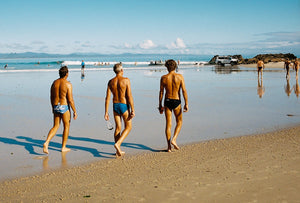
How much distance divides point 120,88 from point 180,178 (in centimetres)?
224

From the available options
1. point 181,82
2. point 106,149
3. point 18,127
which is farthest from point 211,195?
point 18,127

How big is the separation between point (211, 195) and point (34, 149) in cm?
450

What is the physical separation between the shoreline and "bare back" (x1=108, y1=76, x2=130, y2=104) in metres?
1.17

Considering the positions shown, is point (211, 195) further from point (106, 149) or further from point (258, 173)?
point (106, 149)

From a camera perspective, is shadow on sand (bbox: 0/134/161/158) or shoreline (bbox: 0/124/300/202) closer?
shoreline (bbox: 0/124/300/202)

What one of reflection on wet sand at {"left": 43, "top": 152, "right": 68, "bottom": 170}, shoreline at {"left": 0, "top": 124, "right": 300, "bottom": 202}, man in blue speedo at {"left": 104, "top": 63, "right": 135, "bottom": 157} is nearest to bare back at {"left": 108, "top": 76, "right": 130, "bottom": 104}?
man in blue speedo at {"left": 104, "top": 63, "right": 135, "bottom": 157}

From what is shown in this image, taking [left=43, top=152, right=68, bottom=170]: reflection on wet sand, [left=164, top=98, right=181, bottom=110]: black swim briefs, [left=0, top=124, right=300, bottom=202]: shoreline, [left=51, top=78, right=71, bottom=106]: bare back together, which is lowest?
[left=43, top=152, right=68, bottom=170]: reflection on wet sand

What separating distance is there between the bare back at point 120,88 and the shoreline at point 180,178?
46.2 inches

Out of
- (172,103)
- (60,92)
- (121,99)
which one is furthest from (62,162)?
(172,103)

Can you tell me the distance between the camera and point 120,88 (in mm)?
6602

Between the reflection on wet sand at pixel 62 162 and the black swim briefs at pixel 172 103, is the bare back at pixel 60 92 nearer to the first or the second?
the reflection on wet sand at pixel 62 162

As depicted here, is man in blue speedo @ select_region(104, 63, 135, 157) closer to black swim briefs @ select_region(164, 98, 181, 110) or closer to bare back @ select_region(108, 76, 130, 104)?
bare back @ select_region(108, 76, 130, 104)

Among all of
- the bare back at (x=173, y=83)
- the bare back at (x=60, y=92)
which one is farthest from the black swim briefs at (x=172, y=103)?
the bare back at (x=60, y=92)

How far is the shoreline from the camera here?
15.1 ft
